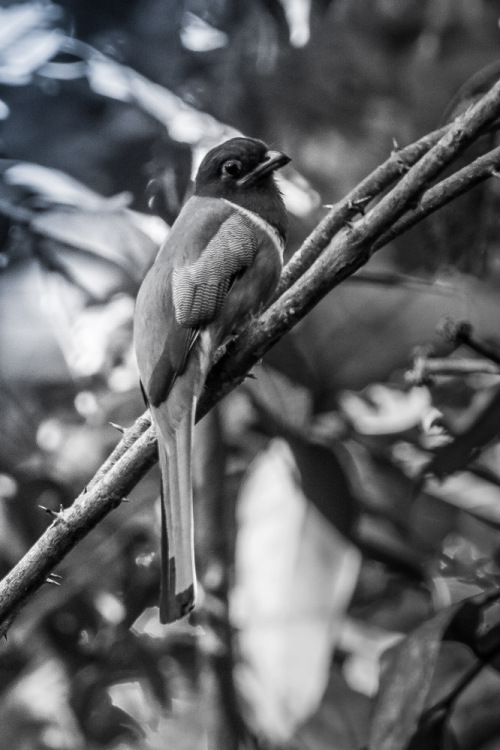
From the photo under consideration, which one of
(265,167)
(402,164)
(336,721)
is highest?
(402,164)

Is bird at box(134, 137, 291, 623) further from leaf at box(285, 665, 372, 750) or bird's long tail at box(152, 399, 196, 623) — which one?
leaf at box(285, 665, 372, 750)

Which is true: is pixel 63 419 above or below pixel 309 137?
below

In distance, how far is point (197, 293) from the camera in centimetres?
267

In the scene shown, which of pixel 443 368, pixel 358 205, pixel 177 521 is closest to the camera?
pixel 358 205

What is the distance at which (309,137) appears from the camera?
4.47 metres

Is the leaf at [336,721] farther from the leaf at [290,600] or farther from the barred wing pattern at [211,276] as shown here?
the barred wing pattern at [211,276]

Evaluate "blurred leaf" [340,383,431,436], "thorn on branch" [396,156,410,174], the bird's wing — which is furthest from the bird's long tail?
"blurred leaf" [340,383,431,436]

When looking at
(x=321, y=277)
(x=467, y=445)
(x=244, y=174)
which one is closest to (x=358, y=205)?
(x=321, y=277)

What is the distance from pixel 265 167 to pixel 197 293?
2.48 feet

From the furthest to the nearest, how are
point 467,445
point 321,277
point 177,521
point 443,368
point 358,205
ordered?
point 467,445 < point 443,368 < point 177,521 < point 358,205 < point 321,277

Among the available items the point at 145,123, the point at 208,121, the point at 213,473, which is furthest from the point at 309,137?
the point at 213,473

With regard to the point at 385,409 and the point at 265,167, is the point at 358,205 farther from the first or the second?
the point at 385,409

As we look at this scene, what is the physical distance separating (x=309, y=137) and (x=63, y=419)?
166 cm

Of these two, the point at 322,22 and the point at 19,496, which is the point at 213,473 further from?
the point at 322,22
